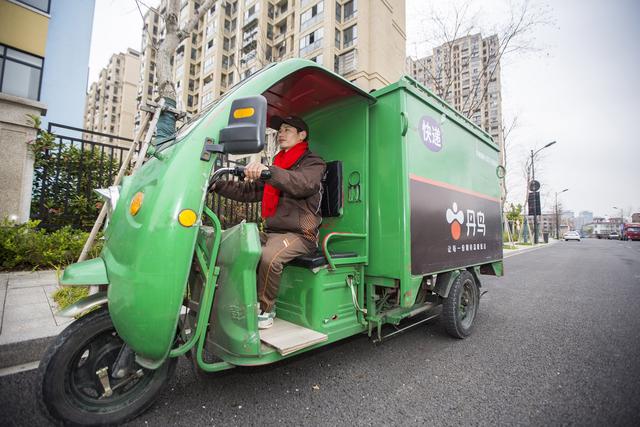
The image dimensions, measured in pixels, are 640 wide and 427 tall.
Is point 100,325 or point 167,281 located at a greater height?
point 167,281

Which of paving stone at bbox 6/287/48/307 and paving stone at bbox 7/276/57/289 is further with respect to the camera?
paving stone at bbox 7/276/57/289

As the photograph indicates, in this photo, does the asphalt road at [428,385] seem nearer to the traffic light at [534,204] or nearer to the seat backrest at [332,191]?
the seat backrest at [332,191]

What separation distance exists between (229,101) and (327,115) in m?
1.41

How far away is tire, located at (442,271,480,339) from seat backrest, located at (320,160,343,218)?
5.72 feet

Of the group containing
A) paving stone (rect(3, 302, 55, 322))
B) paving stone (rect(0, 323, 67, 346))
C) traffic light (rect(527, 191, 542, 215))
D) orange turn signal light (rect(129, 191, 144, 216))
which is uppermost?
traffic light (rect(527, 191, 542, 215))

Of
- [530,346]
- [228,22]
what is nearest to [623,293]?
[530,346]

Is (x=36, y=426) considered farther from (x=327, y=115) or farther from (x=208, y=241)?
(x=327, y=115)

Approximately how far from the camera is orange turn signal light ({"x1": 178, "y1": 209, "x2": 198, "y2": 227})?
64.2 inches

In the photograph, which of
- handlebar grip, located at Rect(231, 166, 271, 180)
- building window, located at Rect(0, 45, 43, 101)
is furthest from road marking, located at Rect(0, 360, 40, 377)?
building window, located at Rect(0, 45, 43, 101)

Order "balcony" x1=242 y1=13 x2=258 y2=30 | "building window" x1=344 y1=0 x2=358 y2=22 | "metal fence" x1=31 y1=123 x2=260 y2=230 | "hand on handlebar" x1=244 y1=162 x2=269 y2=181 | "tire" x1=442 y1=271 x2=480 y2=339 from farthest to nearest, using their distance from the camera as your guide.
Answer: "balcony" x1=242 y1=13 x2=258 y2=30, "building window" x1=344 y1=0 x2=358 y2=22, "metal fence" x1=31 y1=123 x2=260 y2=230, "tire" x1=442 y1=271 x2=480 y2=339, "hand on handlebar" x1=244 y1=162 x2=269 y2=181

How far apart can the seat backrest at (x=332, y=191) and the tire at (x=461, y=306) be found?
1.74 meters

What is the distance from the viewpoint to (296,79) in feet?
8.74

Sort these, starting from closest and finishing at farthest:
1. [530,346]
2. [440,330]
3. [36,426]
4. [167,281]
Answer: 1. [167,281]
2. [36,426]
3. [530,346]
4. [440,330]

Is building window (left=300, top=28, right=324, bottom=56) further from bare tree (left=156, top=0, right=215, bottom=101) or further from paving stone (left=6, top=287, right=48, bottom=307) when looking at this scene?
paving stone (left=6, top=287, right=48, bottom=307)
